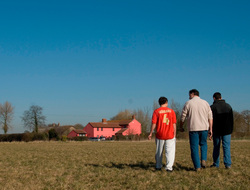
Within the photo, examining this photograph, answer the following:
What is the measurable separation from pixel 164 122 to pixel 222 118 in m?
1.72

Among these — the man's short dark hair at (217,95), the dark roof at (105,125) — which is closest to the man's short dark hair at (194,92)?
the man's short dark hair at (217,95)

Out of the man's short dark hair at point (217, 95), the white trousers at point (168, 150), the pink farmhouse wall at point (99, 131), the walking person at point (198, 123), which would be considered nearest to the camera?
the white trousers at point (168, 150)

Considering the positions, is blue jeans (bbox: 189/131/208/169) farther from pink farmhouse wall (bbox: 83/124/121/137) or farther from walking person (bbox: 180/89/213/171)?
pink farmhouse wall (bbox: 83/124/121/137)

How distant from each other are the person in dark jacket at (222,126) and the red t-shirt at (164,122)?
138cm

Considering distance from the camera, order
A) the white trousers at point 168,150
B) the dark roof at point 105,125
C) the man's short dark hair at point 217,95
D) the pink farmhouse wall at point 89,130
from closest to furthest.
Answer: the white trousers at point 168,150
the man's short dark hair at point 217,95
the pink farmhouse wall at point 89,130
the dark roof at point 105,125

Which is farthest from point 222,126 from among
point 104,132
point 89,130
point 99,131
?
point 89,130

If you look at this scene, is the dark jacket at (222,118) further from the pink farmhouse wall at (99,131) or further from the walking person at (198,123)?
the pink farmhouse wall at (99,131)

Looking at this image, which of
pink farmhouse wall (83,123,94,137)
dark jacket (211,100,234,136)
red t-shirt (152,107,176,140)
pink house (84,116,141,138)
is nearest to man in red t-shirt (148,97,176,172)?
red t-shirt (152,107,176,140)

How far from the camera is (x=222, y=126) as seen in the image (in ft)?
25.7

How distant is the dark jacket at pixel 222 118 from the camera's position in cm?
782

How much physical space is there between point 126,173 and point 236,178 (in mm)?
2639

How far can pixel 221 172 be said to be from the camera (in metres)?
7.22

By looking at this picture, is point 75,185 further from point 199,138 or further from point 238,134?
point 238,134

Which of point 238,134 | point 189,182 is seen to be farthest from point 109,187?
point 238,134
